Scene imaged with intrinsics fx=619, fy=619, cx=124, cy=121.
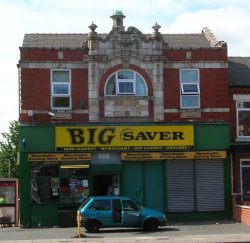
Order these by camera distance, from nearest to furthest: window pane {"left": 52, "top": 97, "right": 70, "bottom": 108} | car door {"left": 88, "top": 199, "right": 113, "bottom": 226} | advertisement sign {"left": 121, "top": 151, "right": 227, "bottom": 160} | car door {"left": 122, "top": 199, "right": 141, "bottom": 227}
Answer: car door {"left": 88, "top": 199, "right": 113, "bottom": 226}
car door {"left": 122, "top": 199, "right": 141, "bottom": 227}
advertisement sign {"left": 121, "top": 151, "right": 227, "bottom": 160}
window pane {"left": 52, "top": 97, "right": 70, "bottom": 108}

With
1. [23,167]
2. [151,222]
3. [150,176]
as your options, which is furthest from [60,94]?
[151,222]

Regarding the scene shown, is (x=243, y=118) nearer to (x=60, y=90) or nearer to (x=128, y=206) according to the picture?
(x=128, y=206)

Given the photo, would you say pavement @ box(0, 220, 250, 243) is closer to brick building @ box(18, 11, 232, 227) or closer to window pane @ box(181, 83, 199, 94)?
brick building @ box(18, 11, 232, 227)

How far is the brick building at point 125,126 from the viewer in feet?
97.9

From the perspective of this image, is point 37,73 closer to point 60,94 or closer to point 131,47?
point 60,94

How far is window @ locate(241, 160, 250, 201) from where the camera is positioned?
31359 mm

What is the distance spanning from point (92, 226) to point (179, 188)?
6203mm

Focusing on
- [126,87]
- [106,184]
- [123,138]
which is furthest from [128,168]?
[126,87]

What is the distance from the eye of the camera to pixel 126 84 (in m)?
30.8

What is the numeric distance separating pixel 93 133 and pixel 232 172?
7.24m

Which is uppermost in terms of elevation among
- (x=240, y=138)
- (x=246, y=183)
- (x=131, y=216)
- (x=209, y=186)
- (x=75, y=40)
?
(x=75, y=40)

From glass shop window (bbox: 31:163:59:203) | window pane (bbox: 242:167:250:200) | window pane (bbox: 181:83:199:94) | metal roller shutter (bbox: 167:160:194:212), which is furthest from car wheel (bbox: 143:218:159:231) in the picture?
window pane (bbox: 181:83:199:94)

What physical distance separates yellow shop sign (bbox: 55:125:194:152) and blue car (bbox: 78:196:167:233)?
4.43 meters

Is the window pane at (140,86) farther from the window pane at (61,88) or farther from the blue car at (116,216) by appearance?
the blue car at (116,216)
